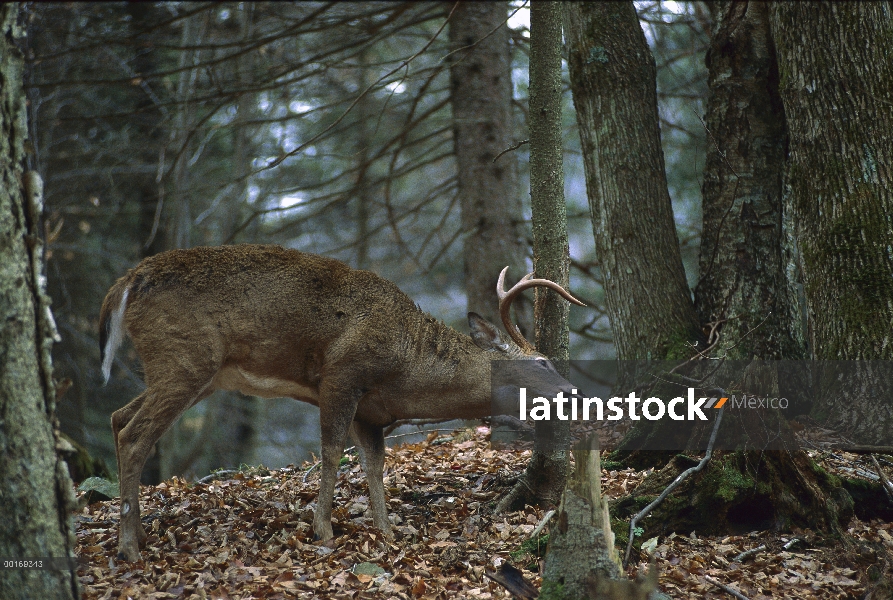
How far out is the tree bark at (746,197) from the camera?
6926 mm

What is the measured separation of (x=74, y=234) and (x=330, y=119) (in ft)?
19.2

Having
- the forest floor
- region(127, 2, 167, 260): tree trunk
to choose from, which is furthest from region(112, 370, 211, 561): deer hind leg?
region(127, 2, 167, 260): tree trunk

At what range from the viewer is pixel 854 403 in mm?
6059

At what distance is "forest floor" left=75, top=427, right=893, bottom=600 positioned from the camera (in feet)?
14.9

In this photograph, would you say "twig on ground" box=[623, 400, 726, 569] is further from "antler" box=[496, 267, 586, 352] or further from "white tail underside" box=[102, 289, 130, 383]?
"white tail underside" box=[102, 289, 130, 383]

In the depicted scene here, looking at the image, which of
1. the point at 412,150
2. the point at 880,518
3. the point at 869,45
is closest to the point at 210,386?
the point at 880,518

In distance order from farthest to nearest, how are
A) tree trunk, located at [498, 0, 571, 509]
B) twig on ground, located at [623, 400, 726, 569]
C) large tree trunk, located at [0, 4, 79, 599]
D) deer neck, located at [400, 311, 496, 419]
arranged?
deer neck, located at [400, 311, 496, 419] < tree trunk, located at [498, 0, 571, 509] < twig on ground, located at [623, 400, 726, 569] < large tree trunk, located at [0, 4, 79, 599]

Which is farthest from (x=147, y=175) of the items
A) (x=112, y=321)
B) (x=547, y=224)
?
(x=547, y=224)

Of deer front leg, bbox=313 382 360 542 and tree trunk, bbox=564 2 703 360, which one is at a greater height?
tree trunk, bbox=564 2 703 360

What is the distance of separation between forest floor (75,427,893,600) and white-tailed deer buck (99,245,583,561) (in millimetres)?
319

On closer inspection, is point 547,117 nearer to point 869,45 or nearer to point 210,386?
point 869,45

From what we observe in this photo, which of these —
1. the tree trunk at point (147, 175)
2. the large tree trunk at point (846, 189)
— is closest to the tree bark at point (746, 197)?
the large tree trunk at point (846, 189)

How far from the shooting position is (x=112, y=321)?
227 inches

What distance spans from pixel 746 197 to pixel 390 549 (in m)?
4.42
